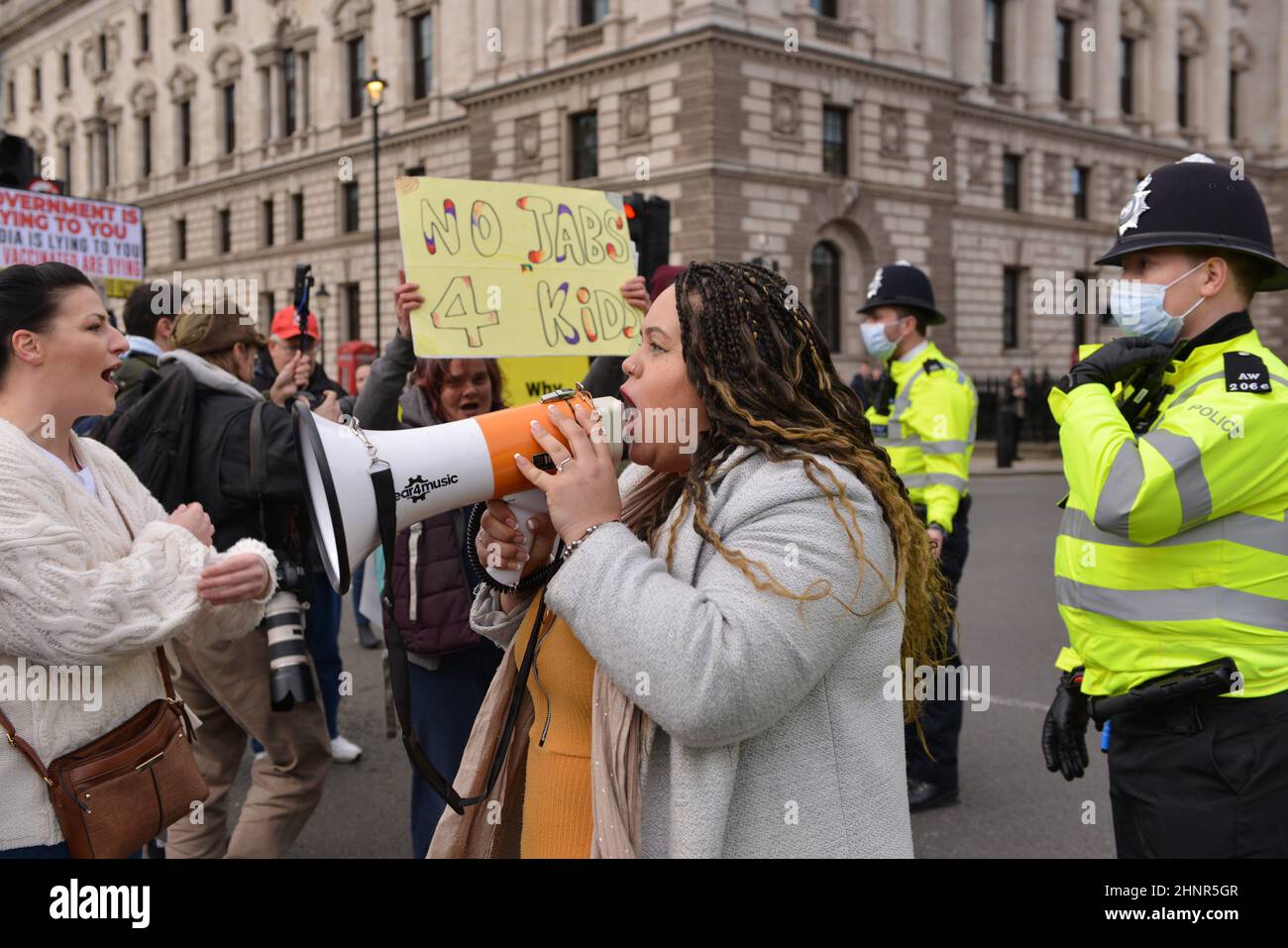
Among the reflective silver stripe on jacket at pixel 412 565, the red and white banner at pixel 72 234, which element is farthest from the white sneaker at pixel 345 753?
the red and white banner at pixel 72 234

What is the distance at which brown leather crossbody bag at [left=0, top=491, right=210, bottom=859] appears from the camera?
7.61 ft

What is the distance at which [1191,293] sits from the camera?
2465 millimetres

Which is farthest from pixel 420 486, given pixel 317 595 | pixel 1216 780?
pixel 317 595

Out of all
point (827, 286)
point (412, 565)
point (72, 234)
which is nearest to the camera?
point (412, 565)

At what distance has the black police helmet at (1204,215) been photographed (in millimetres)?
2402

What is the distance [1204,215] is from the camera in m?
2.42

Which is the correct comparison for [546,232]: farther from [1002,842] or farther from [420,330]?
[1002,842]

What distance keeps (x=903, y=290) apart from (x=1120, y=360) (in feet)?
9.94

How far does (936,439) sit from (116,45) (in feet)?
162

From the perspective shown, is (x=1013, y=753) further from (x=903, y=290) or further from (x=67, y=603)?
(x=67, y=603)

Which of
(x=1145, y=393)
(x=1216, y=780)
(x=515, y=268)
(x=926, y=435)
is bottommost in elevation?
(x=1216, y=780)

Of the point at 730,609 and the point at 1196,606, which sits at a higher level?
the point at 730,609

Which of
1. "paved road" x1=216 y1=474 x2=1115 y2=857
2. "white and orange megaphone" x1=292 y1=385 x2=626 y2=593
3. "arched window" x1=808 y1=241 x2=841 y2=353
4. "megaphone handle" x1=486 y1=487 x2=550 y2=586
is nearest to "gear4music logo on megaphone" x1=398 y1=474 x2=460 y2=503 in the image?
"white and orange megaphone" x1=292 y1=385 x2=626 y2=593
